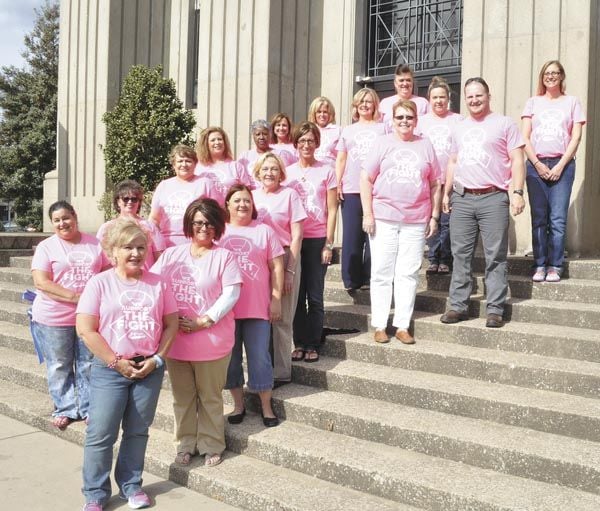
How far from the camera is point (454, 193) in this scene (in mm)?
5672

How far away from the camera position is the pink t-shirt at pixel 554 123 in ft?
19.8

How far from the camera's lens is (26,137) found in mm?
28656

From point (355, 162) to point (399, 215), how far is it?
44.9 inches

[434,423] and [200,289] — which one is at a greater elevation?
[200,289]

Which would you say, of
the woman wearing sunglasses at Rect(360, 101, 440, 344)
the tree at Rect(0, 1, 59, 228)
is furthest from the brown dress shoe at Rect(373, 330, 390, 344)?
the tree at Rect(0, 1, 59, 228)

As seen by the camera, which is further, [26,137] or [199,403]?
[26,137]

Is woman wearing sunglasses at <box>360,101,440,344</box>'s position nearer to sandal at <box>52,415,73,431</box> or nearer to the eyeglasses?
the eyeglasses

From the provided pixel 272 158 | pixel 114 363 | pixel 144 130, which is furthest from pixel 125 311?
pixel 144 130

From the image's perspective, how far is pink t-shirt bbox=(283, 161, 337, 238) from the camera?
17.7 feet

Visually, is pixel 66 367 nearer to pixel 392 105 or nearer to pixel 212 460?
pixel 212 460

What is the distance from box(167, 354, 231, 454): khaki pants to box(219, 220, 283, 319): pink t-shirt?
1.39 ft

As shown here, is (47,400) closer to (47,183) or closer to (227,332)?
(227,332)

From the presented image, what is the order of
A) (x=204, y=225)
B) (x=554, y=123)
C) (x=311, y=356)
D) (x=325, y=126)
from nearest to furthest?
1. (x=204, y=225)
2. (x=311, y=356)
3. (x=554, y=123)
4. (x=325, y=126)

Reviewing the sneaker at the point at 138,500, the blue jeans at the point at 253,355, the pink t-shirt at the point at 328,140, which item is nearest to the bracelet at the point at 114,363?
the sneaker at the point at 138,500
